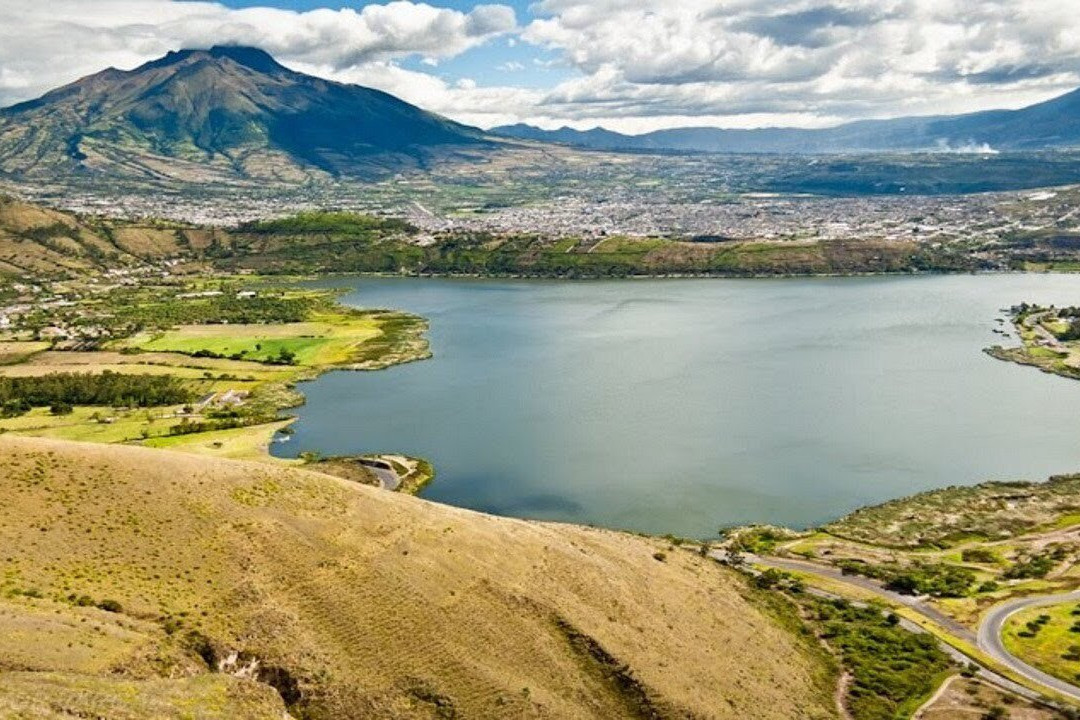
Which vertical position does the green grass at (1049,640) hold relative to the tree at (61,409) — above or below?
below

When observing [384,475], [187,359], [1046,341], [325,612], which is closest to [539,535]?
[325,612]

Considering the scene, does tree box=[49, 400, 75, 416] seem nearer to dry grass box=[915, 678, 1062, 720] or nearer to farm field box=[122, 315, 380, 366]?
farm field box=[122, 315, 380, 366]

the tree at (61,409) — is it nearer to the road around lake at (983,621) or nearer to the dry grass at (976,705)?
the road around lake at (983,621)

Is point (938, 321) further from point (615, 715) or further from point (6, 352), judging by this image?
point (6, 352)

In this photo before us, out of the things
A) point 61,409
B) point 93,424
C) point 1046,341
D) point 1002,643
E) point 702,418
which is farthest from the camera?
point 1046,341

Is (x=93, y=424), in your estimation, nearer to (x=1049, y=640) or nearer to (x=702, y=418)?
(x=702, y=418)

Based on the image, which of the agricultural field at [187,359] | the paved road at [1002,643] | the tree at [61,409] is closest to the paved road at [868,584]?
the paved road at [1002,643]

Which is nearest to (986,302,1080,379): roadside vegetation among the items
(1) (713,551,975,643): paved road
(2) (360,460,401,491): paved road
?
(1) (713,551,975,643): paved road
